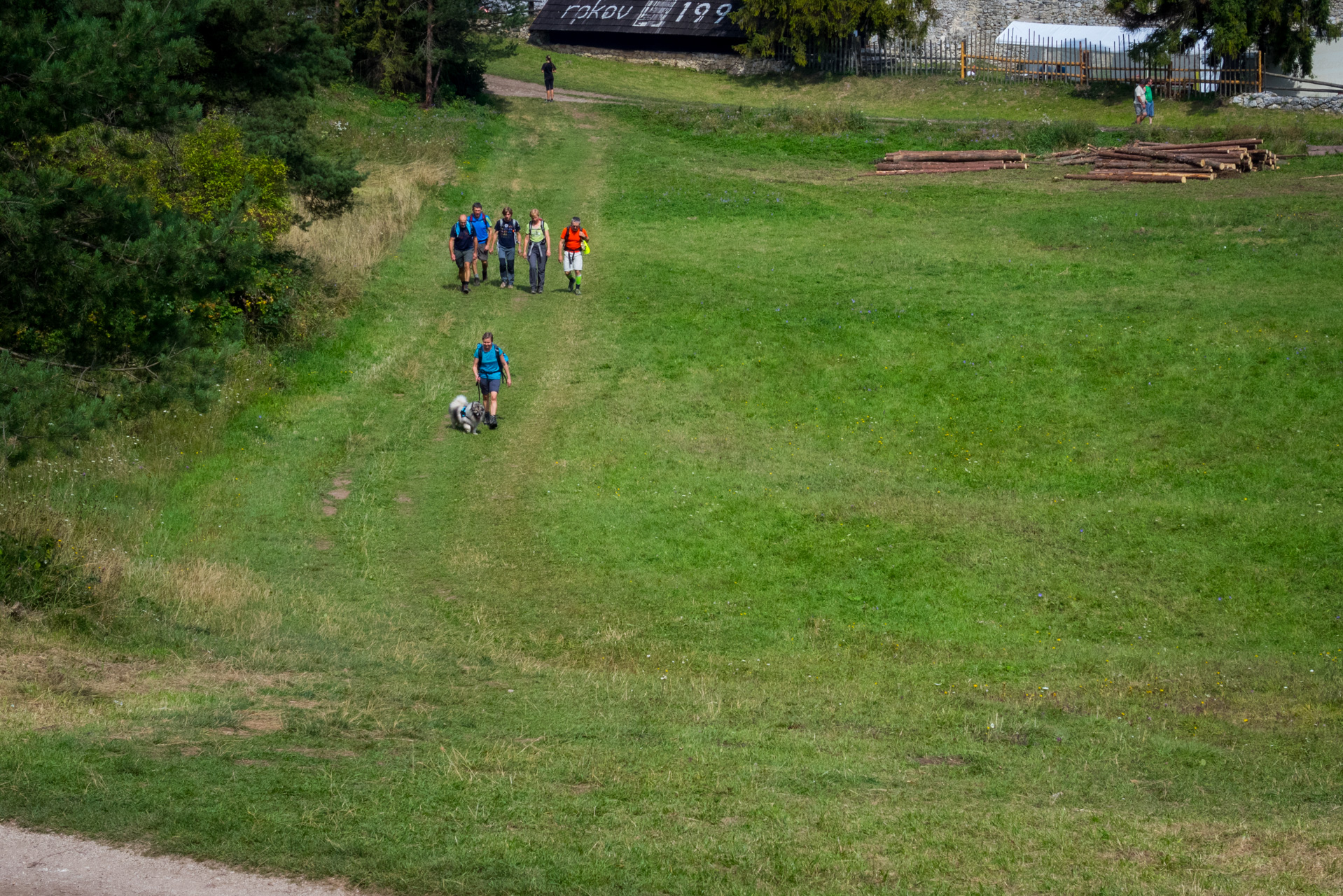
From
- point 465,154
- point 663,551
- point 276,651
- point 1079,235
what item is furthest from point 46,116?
point 465,154

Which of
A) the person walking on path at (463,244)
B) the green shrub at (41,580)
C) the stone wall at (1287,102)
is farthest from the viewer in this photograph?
the stone wall at (1287,102)

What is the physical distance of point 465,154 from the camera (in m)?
39.7

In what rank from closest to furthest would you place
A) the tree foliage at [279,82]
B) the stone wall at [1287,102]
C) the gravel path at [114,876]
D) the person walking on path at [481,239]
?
1. the gravel path at [114,876]
2. the tree foliage at [279,82]
3. the person walking on path at [481,239]
4. the stone wall at [1287,102]

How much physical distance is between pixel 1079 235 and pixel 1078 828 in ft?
79.6

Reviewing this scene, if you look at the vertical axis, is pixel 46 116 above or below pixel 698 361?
above

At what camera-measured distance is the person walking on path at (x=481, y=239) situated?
27.0m

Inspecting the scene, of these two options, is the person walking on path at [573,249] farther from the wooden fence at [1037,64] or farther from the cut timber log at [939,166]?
the wooden fence at [1037,64]

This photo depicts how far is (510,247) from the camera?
27.1 m

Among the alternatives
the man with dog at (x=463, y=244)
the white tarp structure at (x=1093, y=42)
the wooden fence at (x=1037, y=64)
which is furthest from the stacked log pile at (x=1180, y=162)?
the man with dog at (x=463, y=244)

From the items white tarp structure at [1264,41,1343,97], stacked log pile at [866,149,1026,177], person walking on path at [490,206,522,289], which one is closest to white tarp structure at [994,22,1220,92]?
white tarp structure at [1264,41,1343,97]

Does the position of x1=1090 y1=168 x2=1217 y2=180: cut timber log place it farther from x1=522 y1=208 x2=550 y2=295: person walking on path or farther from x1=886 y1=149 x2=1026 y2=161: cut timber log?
x1=522 y1=208 x2=550 y2=295: person walking on path

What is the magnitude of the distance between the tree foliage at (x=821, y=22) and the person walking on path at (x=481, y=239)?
90.3 feet

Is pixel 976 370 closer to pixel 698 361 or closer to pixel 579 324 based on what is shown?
pixel 698 361

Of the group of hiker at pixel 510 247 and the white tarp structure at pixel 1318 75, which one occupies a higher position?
the white tarp structure at pixel 1318 75
